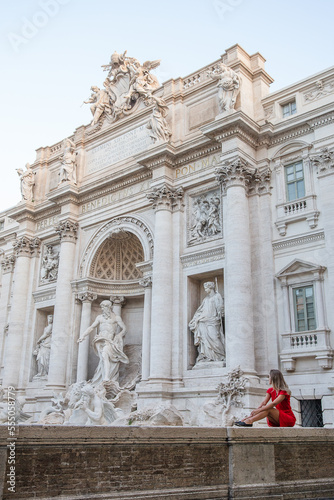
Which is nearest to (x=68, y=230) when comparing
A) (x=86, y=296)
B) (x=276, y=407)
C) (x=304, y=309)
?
(x=86, y=296)

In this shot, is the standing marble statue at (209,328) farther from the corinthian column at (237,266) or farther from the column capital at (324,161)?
the column capital at (324,161)

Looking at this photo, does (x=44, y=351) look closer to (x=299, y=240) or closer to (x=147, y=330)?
(x=147, y=330)

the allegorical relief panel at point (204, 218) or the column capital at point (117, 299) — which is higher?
the allegorical relief panel at point (204, 218)

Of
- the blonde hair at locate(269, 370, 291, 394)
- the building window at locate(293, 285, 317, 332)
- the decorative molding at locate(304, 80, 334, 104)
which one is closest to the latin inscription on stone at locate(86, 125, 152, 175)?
the decorative molding at locate(304, 80, 334, 104)

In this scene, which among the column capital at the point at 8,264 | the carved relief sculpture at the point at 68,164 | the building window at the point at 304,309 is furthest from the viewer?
the column capital at the point at 8,264

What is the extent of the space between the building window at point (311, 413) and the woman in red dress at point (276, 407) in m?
7.68

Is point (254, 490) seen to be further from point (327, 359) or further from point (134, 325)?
point (134, 325)

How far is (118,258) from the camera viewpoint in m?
24.8

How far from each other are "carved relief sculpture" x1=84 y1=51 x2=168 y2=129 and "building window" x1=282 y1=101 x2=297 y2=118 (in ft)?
21.0

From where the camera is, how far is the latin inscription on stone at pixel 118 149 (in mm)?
23844

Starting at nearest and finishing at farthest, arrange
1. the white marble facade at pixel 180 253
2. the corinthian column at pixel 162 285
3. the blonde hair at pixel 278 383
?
1. the blonde hair at pixel 278 383
2. the white marble facade at pixel 180 253
3. the corinthian column at pixel 162 285

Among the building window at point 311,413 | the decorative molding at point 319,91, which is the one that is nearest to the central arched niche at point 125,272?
the building window at point 311,413

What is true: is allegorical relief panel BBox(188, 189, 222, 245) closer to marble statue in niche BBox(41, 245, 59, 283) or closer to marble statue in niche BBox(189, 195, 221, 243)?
marble statue in niche BBox(189, 195, 221, 243)

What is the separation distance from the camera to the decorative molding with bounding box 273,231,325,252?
17359 millimetres
